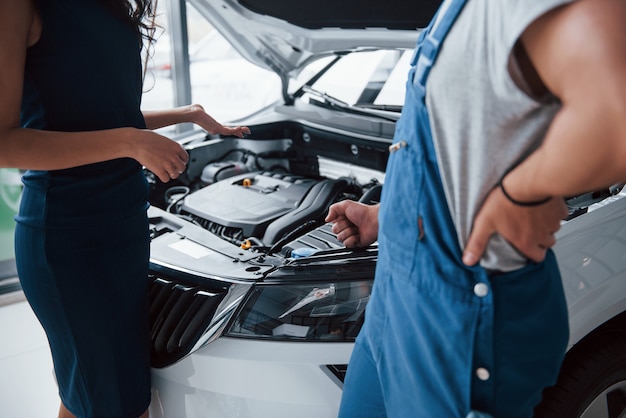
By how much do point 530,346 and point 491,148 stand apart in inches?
10.7

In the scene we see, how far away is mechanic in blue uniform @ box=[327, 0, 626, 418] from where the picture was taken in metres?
0.53

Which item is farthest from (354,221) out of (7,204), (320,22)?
(7,204)

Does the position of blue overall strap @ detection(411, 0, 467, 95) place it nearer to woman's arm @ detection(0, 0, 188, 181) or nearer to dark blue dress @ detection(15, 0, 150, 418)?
woman's arm @ detection(0, 0, 188, 181)

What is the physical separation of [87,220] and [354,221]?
19.3 inches

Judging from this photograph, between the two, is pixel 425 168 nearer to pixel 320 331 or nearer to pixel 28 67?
pixel 320 331

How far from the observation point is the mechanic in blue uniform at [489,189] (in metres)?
0.53

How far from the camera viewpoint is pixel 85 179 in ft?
3.27

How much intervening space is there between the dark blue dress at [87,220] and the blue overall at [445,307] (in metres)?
0.54

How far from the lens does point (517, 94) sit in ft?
1.87

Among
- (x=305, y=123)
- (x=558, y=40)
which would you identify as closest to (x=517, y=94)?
(x=558, y=40)

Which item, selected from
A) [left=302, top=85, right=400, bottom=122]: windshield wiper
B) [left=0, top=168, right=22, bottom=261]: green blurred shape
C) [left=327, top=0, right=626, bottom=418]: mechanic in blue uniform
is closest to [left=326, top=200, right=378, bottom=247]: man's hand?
[left=327, top=0, right=626, bottom=418]: mechanic in blue uniform

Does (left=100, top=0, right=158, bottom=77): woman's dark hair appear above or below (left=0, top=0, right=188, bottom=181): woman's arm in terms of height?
above

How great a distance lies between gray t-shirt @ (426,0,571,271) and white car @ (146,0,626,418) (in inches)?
21.0

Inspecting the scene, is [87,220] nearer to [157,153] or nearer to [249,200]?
[157,153]
